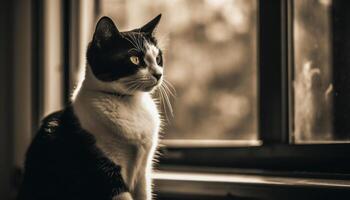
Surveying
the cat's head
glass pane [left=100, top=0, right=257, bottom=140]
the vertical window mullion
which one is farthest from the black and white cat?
glass pane [left=100, top=0, right=257, bottom=140]

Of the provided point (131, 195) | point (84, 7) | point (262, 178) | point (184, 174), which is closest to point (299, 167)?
point (262, 178)

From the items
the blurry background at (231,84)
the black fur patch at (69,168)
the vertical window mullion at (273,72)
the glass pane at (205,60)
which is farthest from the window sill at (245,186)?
the glass pane at (205,60)

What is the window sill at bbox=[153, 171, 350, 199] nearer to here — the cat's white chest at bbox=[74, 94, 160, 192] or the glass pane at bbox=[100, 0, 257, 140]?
the cat's white chest at bbox=[74, 94, 160, 192]

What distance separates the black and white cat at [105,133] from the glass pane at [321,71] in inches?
19.7

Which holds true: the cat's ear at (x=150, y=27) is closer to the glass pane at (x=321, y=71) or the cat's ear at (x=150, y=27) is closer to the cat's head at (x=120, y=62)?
the cat's head at (x=120, y=62)

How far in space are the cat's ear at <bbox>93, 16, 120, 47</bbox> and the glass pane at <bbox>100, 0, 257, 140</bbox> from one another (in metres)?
0.75

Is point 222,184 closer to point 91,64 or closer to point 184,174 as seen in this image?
point 184,174

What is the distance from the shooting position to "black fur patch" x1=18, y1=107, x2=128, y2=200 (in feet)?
2.98

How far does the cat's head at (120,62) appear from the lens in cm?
98

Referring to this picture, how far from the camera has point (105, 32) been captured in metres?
0.99

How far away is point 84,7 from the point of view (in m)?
1.67

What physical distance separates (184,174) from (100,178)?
19.0 inches

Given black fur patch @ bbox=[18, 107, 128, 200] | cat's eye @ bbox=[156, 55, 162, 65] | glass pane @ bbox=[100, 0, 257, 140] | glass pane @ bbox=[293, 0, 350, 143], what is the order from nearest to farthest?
1. black fur patch @ bbox=[18, 107, 128, 200]
2. cat's eye @ bbox=[156, 55, 162, 65]
3. glass pane @ bbox=[293, 0, 350, 143]
4. glass pane @ bbox=[100, 0, 257, 140]

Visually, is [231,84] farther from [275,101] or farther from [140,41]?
[140,41]
